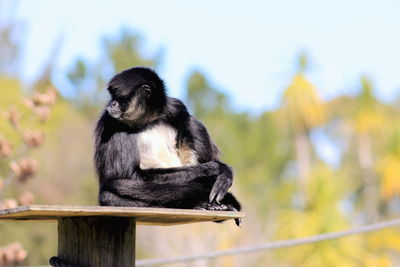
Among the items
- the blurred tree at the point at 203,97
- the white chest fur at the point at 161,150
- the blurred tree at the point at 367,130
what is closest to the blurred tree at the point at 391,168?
the blurred tree at the point at 367,130

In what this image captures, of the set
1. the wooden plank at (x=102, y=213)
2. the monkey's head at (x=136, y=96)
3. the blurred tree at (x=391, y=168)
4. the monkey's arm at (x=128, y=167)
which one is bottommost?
the wooden plank at (x=102, y=213)

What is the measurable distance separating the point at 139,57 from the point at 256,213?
568 inches

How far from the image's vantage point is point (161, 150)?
4941 mm

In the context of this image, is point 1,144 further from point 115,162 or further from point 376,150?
point 376,150

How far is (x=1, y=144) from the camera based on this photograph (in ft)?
27.3

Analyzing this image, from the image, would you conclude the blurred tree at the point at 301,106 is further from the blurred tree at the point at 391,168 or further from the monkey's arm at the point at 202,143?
the monkey's arm at the point at 202,143

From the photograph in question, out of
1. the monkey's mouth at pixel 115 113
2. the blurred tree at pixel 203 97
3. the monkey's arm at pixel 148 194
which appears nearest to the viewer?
the monkey's arm at pixel 148 194

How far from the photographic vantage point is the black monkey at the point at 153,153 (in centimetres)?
448

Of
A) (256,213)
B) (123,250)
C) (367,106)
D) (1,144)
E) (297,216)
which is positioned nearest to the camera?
(123,250)

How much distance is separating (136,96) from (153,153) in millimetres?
377

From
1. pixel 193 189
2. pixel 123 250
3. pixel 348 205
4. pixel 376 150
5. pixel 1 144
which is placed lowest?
pixel 123 250

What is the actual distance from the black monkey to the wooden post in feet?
1.59

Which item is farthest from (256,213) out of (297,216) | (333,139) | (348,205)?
(333,139)

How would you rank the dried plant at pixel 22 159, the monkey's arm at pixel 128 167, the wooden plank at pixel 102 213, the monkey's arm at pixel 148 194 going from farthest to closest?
the dried plant at pixel 22 159, the monkey's arm at pixel 128 167, the monkey's arm at pixel 148 194, the wooden plank at pixel 102 213
